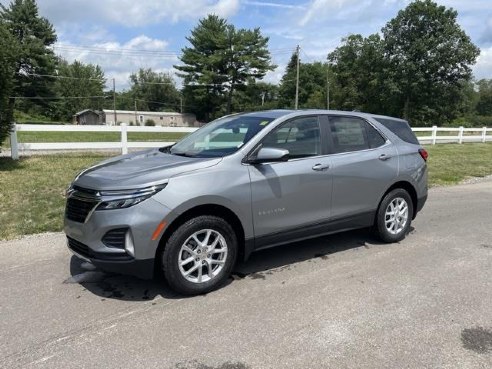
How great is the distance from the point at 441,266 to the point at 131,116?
88.3 meters

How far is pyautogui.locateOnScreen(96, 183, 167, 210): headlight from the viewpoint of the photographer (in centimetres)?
380

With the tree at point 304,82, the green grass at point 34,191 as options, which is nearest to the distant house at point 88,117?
the tree at point 304,82

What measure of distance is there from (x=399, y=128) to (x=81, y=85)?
98.6 metres

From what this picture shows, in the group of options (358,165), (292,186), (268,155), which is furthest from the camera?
(358,165)

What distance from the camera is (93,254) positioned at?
392cm

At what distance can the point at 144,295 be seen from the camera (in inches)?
165

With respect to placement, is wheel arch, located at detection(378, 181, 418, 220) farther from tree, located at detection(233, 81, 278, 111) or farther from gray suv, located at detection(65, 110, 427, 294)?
tree, located at detection(233, 81, 278, 111)

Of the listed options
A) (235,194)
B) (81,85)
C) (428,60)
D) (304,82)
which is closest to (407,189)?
(235,194)

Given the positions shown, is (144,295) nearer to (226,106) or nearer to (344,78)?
(226,106)

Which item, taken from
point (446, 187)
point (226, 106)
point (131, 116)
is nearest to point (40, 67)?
point (226, 106)

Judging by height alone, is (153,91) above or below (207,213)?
above

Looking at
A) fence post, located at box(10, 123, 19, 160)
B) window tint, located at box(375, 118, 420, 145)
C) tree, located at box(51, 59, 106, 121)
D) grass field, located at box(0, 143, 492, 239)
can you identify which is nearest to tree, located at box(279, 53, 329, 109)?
tree, located at box(51, 59, 106, 121)

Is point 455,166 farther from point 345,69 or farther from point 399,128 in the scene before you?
point 345,69

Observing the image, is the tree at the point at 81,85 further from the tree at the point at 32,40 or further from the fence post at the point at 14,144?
the fence post at the point at 14,144
